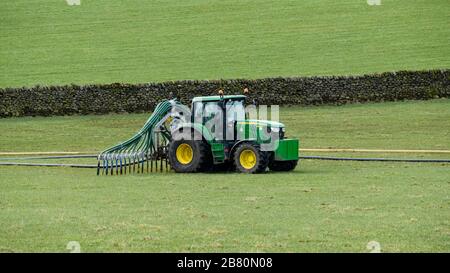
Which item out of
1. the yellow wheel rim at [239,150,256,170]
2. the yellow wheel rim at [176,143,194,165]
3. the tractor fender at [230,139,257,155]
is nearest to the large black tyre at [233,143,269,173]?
the yellow wheel rim at [239,150,256,170]

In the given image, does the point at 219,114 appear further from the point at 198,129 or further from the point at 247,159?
the point at 247,159

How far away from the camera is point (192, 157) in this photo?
29422 millimetres

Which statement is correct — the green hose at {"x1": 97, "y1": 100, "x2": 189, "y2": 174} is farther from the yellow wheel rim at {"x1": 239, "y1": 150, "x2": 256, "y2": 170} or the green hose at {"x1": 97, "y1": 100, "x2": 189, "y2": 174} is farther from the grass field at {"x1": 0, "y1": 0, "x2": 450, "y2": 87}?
the grass field at {"x1": 0, "y1": 0, "x2": 450, "y2": 87}

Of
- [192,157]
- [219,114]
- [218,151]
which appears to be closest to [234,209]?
[218,151]

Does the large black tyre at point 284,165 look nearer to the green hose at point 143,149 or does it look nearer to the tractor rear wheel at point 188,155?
the tractor rear wheel at point 188,155

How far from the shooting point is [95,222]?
18312 millimetres

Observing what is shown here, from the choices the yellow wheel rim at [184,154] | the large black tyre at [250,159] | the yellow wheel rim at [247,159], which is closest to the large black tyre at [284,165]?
the large black tyre at [250,159]

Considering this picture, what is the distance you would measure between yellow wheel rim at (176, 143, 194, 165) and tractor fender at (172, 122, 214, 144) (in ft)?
1.56

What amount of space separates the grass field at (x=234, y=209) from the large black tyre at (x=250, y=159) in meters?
0.47

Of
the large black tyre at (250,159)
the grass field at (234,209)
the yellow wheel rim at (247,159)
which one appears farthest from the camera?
the yellow wheel rim at (247,159)

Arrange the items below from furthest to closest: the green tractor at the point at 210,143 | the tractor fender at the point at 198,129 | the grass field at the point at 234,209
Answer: the tractor fender at the point at 198,129, the green tractor at the point at 210,143, the grass field at the point at 234,209

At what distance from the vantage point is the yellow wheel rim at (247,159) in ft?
93.6

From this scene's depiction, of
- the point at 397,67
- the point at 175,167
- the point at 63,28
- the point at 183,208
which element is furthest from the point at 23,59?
the point at 183,208
